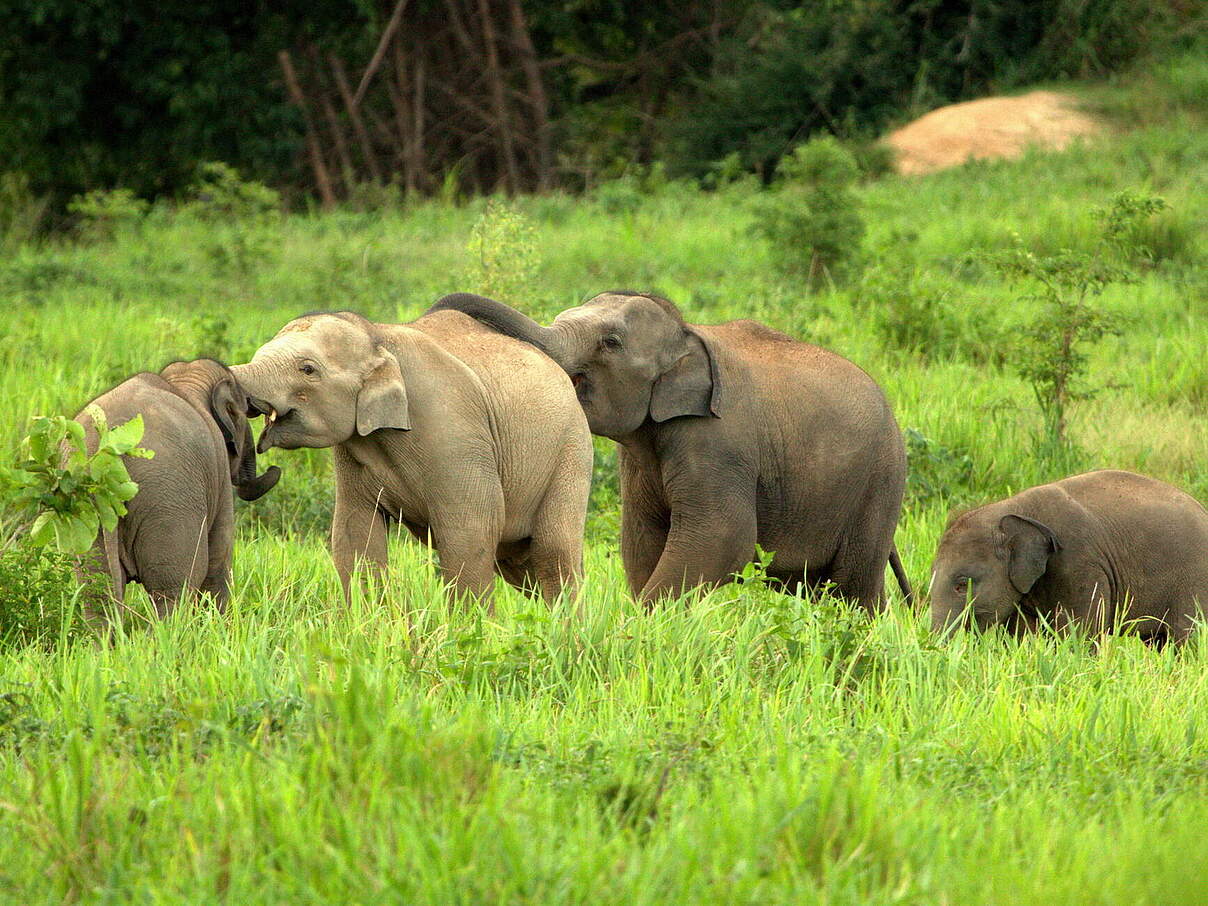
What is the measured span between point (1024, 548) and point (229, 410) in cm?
313

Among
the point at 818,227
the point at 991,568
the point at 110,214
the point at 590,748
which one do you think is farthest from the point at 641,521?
the point at 110,214

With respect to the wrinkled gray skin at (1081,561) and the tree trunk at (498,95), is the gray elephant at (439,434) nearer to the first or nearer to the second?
the wrinkled gray skin at (1081,561)

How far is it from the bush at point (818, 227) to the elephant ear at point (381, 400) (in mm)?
7343

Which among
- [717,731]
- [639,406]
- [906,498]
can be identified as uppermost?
[639,406]

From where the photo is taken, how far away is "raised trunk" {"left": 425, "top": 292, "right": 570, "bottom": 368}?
5.57m

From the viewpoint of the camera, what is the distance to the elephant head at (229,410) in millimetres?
5633

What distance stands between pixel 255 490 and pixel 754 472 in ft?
5.83

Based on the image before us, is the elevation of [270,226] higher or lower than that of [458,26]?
lower

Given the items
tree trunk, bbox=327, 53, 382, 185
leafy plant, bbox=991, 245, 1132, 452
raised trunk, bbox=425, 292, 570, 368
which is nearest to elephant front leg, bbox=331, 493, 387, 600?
raised trunk, bbox=425, 292, 570, 368

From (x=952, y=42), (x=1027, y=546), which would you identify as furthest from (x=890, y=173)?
(x=1027, y=546)

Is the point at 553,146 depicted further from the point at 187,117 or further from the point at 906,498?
the point at 906,498

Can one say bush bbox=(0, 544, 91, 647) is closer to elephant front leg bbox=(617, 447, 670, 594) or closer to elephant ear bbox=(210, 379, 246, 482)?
elephant ear bbox=(210, 379, 246, 482)

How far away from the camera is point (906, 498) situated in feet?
27.3

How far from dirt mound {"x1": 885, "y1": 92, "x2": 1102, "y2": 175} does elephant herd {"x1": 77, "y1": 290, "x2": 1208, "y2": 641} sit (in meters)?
10.7
